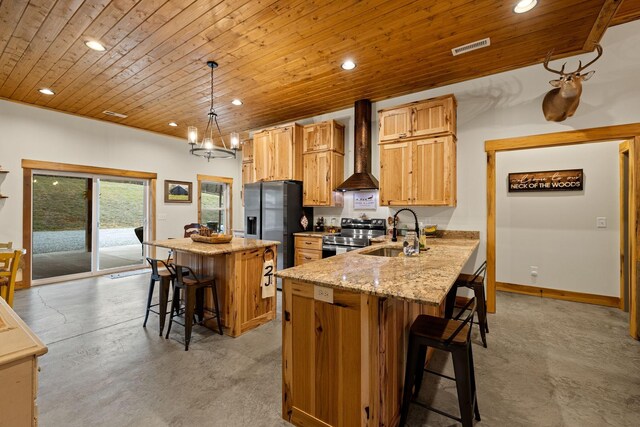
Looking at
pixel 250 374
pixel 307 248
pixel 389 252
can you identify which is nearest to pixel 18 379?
pixel 250 374

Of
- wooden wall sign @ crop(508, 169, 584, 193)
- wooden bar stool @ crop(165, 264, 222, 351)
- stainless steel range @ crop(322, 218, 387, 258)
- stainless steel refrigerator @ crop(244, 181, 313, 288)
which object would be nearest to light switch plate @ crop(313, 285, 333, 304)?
wooden bar stool @ crop(165, 264, 222, 351)

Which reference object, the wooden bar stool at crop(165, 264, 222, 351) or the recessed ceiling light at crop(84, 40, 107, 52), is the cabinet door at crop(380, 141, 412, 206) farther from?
the recessed ceiling light at crop(84, 40, 107, 52)

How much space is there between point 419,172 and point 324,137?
174 centimetres

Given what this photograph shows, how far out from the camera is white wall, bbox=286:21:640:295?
311 cm

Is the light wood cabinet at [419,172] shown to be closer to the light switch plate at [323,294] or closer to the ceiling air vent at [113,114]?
the light switch plate at [323,294]

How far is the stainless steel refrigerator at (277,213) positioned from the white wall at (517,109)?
1.82 meters

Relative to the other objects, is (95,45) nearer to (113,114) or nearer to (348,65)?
(113,114)

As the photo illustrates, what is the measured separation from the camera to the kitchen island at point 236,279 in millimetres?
2971

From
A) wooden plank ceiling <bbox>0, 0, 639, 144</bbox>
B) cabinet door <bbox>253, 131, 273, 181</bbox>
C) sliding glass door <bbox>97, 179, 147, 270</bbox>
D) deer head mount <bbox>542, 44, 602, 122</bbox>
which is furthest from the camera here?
sliding glass door <bbox>97, 179, 147, 270</bbox>

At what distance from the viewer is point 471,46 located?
304cm

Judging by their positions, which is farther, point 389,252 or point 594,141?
point 594,141

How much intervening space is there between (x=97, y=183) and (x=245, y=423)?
18.4 feet

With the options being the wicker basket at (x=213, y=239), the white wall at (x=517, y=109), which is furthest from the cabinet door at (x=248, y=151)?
the wicker basket at (x=213, y=239)

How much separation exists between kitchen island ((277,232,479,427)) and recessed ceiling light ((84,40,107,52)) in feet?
10.6
